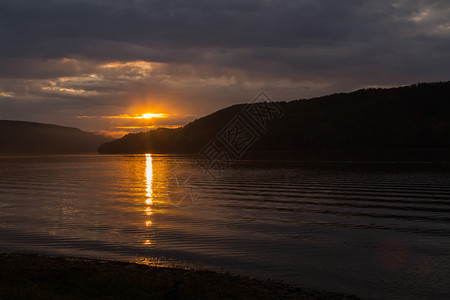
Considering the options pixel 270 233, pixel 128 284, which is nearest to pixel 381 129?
pixel 270 233

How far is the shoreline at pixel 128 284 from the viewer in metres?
9.80

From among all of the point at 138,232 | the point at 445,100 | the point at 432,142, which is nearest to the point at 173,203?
the point at 138,232

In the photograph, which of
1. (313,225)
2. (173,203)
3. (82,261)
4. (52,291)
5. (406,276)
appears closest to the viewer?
(52,291)

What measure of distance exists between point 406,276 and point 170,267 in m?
7.06

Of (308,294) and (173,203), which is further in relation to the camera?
(173,203)

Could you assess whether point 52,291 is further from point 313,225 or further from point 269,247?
point 313,225

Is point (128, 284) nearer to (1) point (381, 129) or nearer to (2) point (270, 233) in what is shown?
(2) point (270, 233)

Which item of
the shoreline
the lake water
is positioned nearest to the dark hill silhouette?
the lake water

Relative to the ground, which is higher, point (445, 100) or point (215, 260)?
point (445, 100)

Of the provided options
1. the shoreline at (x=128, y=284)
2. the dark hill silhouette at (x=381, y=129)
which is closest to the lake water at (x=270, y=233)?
the shoreline at (x=128, y=284)

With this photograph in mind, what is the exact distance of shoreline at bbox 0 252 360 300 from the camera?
980 cm

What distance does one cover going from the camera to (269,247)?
15773 millimetres

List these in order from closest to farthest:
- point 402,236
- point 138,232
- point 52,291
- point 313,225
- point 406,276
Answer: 1. point 52,291
2. point 406,276
3. point 402,236
4. point 138,232
5. point 313,225

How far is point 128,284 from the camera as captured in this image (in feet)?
34.3
